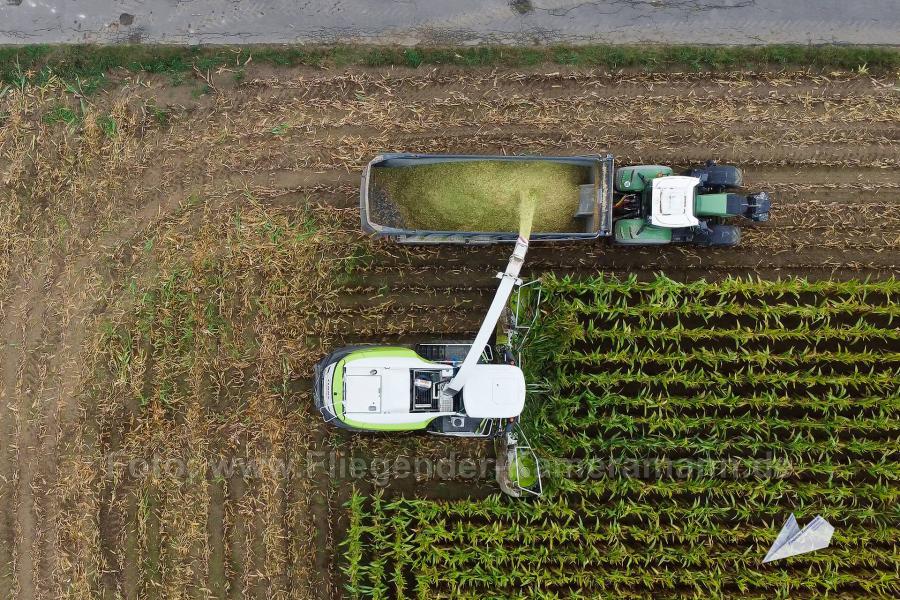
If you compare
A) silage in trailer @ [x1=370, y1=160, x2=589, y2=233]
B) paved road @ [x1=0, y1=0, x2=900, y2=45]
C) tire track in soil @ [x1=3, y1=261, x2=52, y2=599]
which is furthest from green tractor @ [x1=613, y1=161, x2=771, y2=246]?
tire track in soil @ [x1=3, y1=261, x2=52, y2=599]

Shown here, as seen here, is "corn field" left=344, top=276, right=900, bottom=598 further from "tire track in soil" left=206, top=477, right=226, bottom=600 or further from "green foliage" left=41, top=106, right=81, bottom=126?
"green foliage" left=41, top=106, right=81, bottom=126

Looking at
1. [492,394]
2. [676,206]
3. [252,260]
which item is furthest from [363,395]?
[676,206]

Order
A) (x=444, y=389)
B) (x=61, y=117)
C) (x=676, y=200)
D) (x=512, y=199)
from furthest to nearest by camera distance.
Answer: (x=61, y=117), (x=512, y=199), (x=676, y=200), (x=444, y=389)

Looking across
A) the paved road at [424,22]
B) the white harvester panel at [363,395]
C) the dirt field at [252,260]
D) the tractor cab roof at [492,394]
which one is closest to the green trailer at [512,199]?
the dirt field at [252,260]

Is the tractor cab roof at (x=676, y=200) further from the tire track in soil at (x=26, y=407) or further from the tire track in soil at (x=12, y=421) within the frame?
the tire track in soil at (x=12, y=421)

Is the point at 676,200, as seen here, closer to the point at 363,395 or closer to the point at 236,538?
the point at 363,395

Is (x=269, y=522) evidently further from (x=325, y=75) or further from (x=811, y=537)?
(x=811, y=537)

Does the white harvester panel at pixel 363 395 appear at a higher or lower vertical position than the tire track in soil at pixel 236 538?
higher
